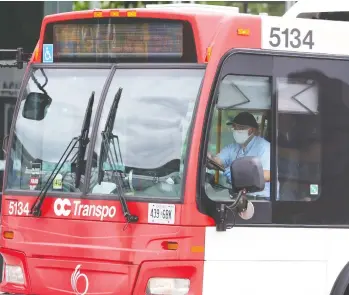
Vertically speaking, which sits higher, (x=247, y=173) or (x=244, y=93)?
(x=244, y=93)

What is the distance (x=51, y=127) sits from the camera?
8703 millimetres

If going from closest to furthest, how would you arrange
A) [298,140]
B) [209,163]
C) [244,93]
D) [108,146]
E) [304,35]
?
[209,163]
[244,93]
[108,146]
[298,140]
[304,35]

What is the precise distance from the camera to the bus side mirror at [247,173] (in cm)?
779

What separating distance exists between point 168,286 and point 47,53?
2222 millimetres

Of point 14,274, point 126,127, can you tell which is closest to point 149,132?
point 126,127

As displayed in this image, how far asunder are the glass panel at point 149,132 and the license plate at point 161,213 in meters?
0.09

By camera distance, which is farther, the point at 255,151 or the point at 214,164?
the point at 255,151

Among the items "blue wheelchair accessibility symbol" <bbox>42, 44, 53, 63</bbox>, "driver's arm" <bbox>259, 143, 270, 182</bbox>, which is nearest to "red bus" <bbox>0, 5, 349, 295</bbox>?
"driver's arm" <bbox>259, 143, 270, 182</bbox>

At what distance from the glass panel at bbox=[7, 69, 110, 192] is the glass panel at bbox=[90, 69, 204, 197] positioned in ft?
0.81

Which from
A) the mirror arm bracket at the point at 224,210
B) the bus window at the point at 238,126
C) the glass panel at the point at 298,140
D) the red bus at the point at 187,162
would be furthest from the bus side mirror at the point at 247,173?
the glass panel at the point at 298,140

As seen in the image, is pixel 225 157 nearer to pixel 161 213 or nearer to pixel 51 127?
pixel 161 213

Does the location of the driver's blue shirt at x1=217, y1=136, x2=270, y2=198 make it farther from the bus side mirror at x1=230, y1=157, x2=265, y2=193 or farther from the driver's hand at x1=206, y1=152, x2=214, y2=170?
the bus side mirror at x1=230, y1=157, x2=265, y2=193

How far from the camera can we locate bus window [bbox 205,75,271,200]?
8.06 metres

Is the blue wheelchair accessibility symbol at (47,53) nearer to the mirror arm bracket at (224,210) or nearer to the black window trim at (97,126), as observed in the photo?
the black window trim at (97,126)
